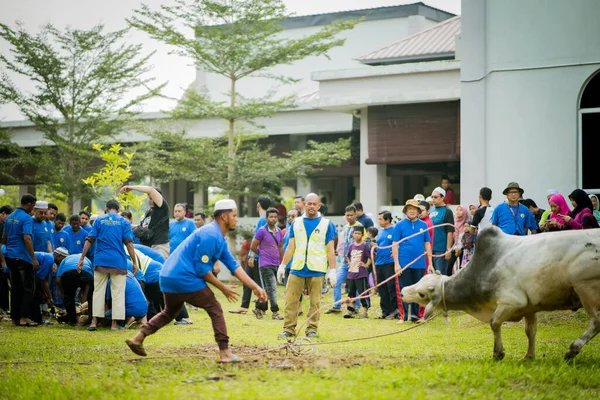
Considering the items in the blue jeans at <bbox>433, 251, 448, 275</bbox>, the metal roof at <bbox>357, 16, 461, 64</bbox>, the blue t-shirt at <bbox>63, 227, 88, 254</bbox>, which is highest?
the metal roof at <bbox>357, 16, 461, 64</bbox>

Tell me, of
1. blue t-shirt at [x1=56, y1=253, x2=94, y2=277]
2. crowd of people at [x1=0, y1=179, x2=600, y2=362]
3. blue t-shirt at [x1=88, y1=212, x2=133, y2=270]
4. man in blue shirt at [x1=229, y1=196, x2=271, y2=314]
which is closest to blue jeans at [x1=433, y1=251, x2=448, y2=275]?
crowd of people at [x1=0, y1=179, x2=600, y2=362]

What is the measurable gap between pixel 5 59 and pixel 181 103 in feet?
21.8

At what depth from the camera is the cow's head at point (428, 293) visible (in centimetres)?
998

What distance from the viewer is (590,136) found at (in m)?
17.0

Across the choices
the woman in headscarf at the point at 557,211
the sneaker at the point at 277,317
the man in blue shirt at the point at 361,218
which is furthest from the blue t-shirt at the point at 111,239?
the woman in headscarf at the point at 557,211

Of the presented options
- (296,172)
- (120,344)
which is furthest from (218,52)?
(120,344)

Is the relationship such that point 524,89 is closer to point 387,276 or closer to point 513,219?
point 513,219

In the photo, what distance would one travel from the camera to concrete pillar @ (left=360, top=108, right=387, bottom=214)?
25266mm

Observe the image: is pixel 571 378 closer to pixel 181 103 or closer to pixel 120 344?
pixel 120 344

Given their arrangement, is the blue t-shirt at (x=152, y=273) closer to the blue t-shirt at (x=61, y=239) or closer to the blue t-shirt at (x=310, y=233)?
the blue t-shirt at (x=61, y=239)

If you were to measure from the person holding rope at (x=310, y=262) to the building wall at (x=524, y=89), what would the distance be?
687 centimetres

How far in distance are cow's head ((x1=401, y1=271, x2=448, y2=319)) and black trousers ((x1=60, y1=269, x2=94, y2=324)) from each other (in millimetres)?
6936

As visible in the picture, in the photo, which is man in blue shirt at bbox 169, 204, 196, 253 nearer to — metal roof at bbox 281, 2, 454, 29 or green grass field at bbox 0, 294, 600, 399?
green grass field at bbox 0, 294, 600, 399

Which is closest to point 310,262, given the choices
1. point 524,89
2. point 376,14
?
point 524,89
